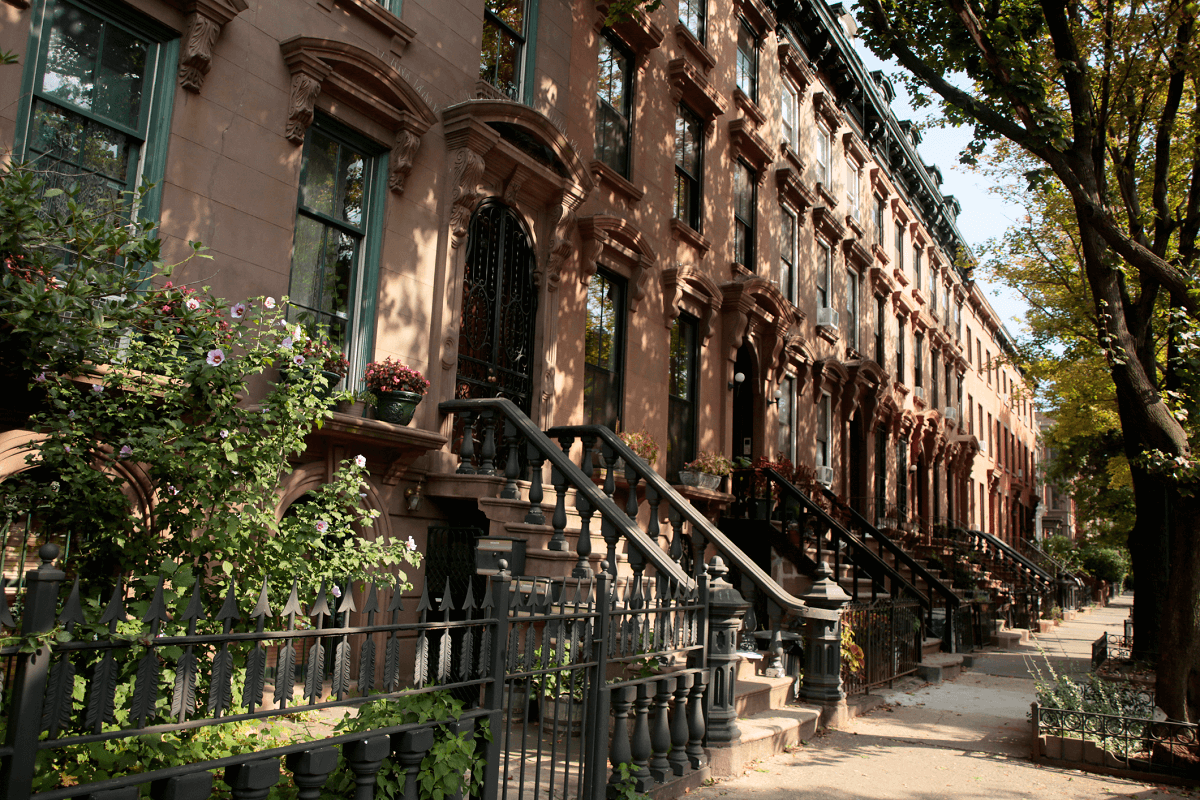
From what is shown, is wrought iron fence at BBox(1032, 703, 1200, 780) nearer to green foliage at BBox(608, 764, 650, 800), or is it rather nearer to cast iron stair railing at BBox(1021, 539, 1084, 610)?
green foliage at BBox(608, 764, 650, 800)

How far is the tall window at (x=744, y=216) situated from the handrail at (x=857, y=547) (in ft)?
13.9

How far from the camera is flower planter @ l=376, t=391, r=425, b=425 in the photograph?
7.97 meters

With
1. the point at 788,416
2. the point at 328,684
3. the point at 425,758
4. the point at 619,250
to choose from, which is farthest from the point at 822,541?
the point at 425,758

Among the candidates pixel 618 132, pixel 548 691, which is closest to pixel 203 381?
pixel 548 691

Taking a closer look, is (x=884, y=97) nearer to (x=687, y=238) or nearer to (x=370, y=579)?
(x=687, y=238)

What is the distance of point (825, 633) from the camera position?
8.54m

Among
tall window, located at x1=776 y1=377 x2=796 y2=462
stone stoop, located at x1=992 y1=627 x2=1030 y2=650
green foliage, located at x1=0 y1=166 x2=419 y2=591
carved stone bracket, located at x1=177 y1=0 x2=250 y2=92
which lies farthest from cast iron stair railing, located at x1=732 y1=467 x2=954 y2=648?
carved stone bracket, located at x1=177 y1=0 x2=250 y2=92

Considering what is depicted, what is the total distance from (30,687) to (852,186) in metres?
22.2

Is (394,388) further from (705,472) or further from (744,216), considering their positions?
(744,216)

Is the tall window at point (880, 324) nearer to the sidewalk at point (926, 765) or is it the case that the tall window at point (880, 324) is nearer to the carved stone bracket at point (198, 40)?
the sidewalk at point (926, 765)

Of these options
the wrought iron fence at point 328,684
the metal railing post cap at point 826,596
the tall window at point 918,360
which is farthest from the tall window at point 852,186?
the wrought iron fence at point 328,684

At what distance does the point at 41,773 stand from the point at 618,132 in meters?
10.8

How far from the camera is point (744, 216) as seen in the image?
634 inches

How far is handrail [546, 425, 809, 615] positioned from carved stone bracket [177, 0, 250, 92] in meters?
5.09
